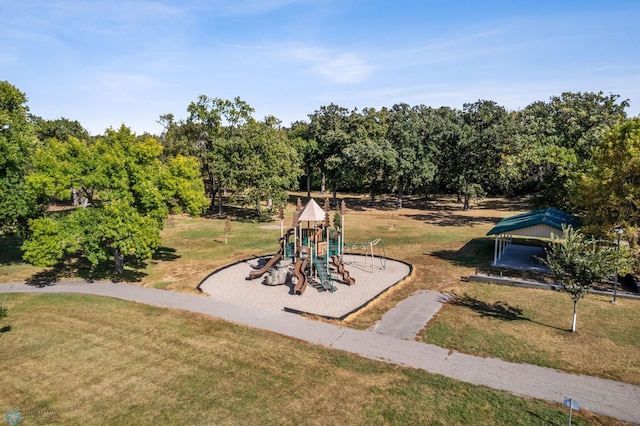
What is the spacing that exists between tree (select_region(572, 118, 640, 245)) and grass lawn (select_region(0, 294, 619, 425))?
53.6 feet

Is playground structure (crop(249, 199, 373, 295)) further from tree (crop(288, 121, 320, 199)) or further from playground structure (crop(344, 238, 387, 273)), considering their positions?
tree (crop(288, 121, 320, 199))

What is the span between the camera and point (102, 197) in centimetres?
2264

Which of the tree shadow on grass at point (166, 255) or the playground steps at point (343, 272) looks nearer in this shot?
the playground steps at point (343, 272)

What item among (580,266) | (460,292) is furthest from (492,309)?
(580,266)

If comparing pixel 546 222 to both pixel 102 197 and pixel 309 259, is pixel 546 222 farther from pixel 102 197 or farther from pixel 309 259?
pixel 102 197

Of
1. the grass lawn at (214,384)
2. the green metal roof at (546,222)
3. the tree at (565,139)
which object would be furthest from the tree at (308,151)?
the grass lawn at (214,384)

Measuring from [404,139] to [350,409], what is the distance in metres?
47.5

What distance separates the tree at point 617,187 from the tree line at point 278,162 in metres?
0.07

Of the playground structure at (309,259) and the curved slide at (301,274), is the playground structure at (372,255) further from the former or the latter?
the curved slide at (301,274)

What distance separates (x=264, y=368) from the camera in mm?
13570

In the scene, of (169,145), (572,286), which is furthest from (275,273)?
(169,145)

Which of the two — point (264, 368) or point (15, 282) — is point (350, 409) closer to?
point (264, 368)

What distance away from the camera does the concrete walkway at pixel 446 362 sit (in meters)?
11.8

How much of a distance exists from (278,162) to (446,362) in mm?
38538
